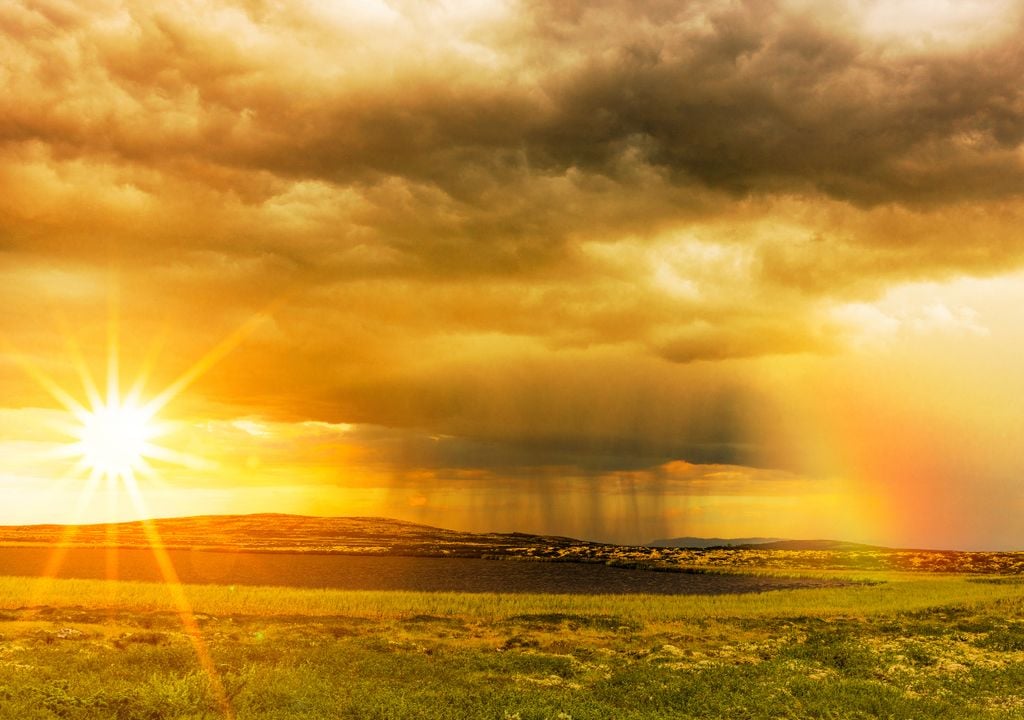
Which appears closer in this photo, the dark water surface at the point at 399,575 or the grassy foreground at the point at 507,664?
the grassy foreground at the point at 507,664

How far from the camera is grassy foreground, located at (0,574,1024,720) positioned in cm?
2473

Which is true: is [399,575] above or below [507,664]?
below

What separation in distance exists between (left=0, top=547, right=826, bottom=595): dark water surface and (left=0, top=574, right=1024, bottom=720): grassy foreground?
144 feet

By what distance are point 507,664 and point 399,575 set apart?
92.0m

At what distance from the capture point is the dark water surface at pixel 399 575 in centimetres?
10194

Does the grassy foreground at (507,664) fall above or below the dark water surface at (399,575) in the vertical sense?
above

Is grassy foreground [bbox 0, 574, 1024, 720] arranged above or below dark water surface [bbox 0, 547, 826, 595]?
above

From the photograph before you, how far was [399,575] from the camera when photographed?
399 feet

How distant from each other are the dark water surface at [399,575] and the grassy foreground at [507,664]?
144 ft

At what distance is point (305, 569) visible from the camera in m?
134

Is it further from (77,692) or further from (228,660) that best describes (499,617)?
(77,692)

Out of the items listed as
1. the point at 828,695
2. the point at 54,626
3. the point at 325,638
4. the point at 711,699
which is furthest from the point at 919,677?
the point at 54,626

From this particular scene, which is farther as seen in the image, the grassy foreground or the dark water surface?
the dark water surface

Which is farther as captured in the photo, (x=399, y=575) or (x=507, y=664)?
(x=399, y=575)
